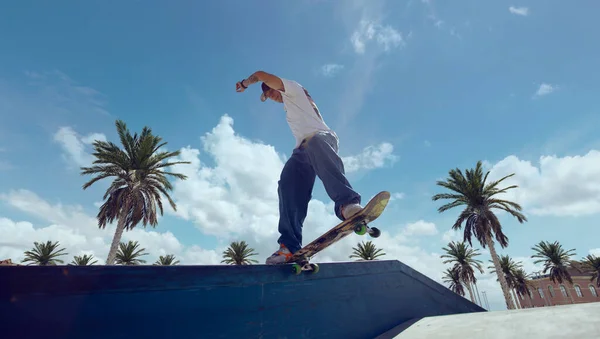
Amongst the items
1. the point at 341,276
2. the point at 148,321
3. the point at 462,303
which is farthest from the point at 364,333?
the point at 462,303

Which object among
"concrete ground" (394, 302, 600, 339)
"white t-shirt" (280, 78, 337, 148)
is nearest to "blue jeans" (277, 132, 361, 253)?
"white t-shirt" (280, 78, 337, 148)

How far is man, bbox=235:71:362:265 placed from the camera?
273 centimetres

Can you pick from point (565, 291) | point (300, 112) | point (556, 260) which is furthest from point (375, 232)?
point (565, 291)

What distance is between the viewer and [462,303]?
427 centimetres

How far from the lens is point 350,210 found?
8.30ft

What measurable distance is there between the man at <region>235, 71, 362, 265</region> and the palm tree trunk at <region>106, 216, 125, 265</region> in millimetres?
17843

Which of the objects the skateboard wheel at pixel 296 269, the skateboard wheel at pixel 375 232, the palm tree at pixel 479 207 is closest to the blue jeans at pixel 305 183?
the skateboard wheel at pixel 375 232

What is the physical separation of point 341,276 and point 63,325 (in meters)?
1.98

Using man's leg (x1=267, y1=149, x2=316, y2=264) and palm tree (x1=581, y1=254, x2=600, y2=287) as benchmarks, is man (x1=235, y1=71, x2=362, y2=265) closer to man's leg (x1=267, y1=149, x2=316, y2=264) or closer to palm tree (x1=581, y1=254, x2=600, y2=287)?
man's leg (x1=267, y1=149, x2=316, y2=264)

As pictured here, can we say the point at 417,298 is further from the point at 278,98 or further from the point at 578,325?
the point at 278,98

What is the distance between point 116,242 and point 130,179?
3.92m

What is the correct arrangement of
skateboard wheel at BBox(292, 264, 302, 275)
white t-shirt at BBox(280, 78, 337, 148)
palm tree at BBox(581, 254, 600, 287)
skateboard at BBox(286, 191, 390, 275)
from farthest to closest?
palm tree at BBox(581, 254, 600, 287), white t-shirt at BBox(280, 78, 337, 148), skateboard at BBox(286, 191, 390, 275), skateboard wheel at BBox(292, 264, 302, 275)

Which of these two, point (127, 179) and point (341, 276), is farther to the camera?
point (127, 179)

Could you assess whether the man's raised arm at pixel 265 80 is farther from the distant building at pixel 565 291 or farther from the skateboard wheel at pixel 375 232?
the distant building at pixel 565 291
